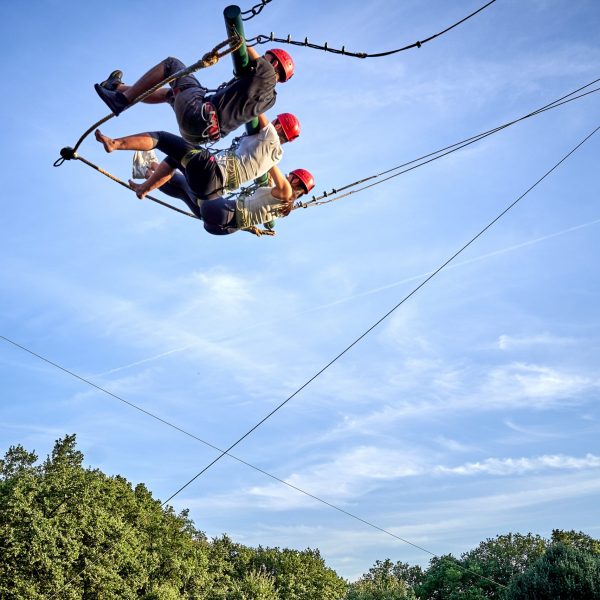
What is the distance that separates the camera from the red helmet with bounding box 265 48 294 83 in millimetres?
5273

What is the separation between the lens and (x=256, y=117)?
216 inches

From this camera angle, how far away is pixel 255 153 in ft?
18.6

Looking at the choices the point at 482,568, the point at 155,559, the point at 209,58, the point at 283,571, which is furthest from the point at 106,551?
the point at 209,58

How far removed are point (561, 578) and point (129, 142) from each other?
39.9 feet

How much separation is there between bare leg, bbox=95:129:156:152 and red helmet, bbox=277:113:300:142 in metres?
1.15

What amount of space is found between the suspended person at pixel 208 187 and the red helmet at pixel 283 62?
84 cm

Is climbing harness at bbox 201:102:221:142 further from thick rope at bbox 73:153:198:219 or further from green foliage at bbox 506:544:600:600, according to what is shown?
green foliage at bbox 506:544:600:600

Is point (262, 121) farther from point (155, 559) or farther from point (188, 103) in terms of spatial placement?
point (155, 559)

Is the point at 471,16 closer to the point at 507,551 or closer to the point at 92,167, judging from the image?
the point at 92,167

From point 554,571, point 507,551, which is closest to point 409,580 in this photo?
point 507,551

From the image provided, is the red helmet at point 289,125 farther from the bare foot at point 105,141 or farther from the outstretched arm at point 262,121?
the bare foot at point 105,141

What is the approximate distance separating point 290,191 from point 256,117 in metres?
0.85

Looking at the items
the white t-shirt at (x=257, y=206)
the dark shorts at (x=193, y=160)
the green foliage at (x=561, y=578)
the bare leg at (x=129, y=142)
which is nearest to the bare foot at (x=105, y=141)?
the bare leg at (x=129, y=142)

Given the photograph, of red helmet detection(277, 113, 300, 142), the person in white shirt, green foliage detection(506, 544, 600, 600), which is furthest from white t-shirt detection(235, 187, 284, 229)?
green foliage detection(506, 544, 600, 600)
